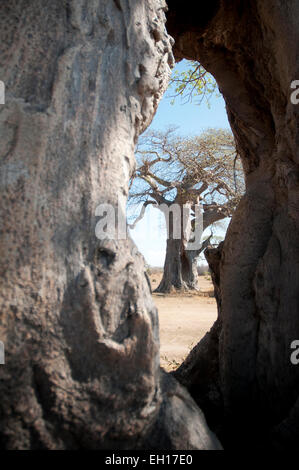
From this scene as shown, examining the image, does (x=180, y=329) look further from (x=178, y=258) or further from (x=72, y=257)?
(x=178, y=258)

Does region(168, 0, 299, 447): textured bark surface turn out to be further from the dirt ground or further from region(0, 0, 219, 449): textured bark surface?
the dirt ground

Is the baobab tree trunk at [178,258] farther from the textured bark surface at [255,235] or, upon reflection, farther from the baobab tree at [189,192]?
the textured bark surface at [255,235]

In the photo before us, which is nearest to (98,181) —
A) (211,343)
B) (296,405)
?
(296,405)

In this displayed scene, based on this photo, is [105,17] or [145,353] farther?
[105,17]

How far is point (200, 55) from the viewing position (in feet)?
10.0

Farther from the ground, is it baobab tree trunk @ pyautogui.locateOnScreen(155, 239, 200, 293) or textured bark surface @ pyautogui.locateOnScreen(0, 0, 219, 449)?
textured bark surface @ pyautogui.locateOnScreen(0, 0, 219, 449)

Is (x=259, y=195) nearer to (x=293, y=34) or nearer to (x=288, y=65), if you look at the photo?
(x=288, y=65)

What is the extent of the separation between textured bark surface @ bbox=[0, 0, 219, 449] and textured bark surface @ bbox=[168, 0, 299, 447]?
2.65ft

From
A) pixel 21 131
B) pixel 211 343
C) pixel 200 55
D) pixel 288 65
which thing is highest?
pixel 200 55

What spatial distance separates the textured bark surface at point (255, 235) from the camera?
199 cm

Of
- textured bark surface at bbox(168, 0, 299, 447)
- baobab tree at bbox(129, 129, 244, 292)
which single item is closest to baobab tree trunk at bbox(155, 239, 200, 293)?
baobab tree at bbox(129, 129, 244, 292)

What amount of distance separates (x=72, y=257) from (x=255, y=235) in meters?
1.51

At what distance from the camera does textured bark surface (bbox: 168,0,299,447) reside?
6.52 ft

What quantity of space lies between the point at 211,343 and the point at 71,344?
1.84 m
